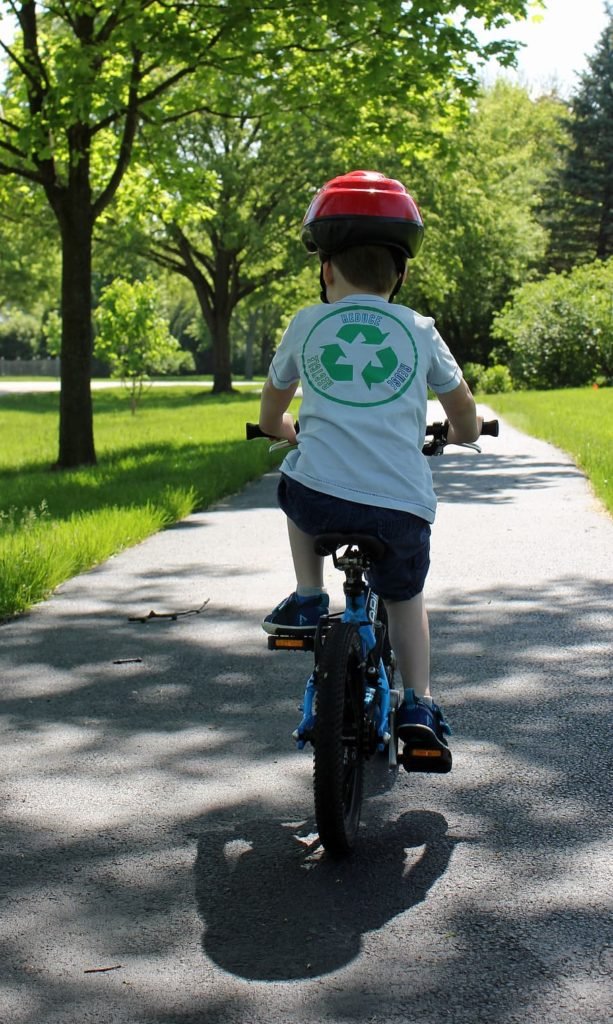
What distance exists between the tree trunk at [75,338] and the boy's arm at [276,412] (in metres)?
12.0

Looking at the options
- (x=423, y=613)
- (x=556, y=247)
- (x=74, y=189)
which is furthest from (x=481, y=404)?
(x=556, y=247)

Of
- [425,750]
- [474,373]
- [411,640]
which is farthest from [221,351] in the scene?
[425,750]

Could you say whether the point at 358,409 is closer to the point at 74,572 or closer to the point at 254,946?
the point at 254,946

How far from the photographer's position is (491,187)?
144ft

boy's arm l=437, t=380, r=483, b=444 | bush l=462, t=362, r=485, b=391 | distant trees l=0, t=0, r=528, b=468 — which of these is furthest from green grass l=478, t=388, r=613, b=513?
bush l=462, t=362, r=485, b=391

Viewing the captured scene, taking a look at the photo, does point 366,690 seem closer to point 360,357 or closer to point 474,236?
point 360,357

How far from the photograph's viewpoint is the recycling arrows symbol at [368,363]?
3.59 metres

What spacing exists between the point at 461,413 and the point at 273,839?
4.29ft

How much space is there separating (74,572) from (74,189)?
8.67 meters

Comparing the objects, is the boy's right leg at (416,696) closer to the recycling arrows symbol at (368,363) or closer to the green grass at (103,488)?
the recycling arrows symbol at (368,363)

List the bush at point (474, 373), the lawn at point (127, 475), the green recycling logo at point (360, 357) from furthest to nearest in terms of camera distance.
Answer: the bush at point (474, 373), the lawn at point (127, 475), the green recycling logo at point (360, 357)

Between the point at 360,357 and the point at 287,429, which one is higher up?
the point at 360,357

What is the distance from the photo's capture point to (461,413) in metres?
3.82

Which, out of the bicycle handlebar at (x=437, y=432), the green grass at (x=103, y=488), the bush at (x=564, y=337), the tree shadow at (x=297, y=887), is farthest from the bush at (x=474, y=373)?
the tree shadow at (x=297, y=887)
